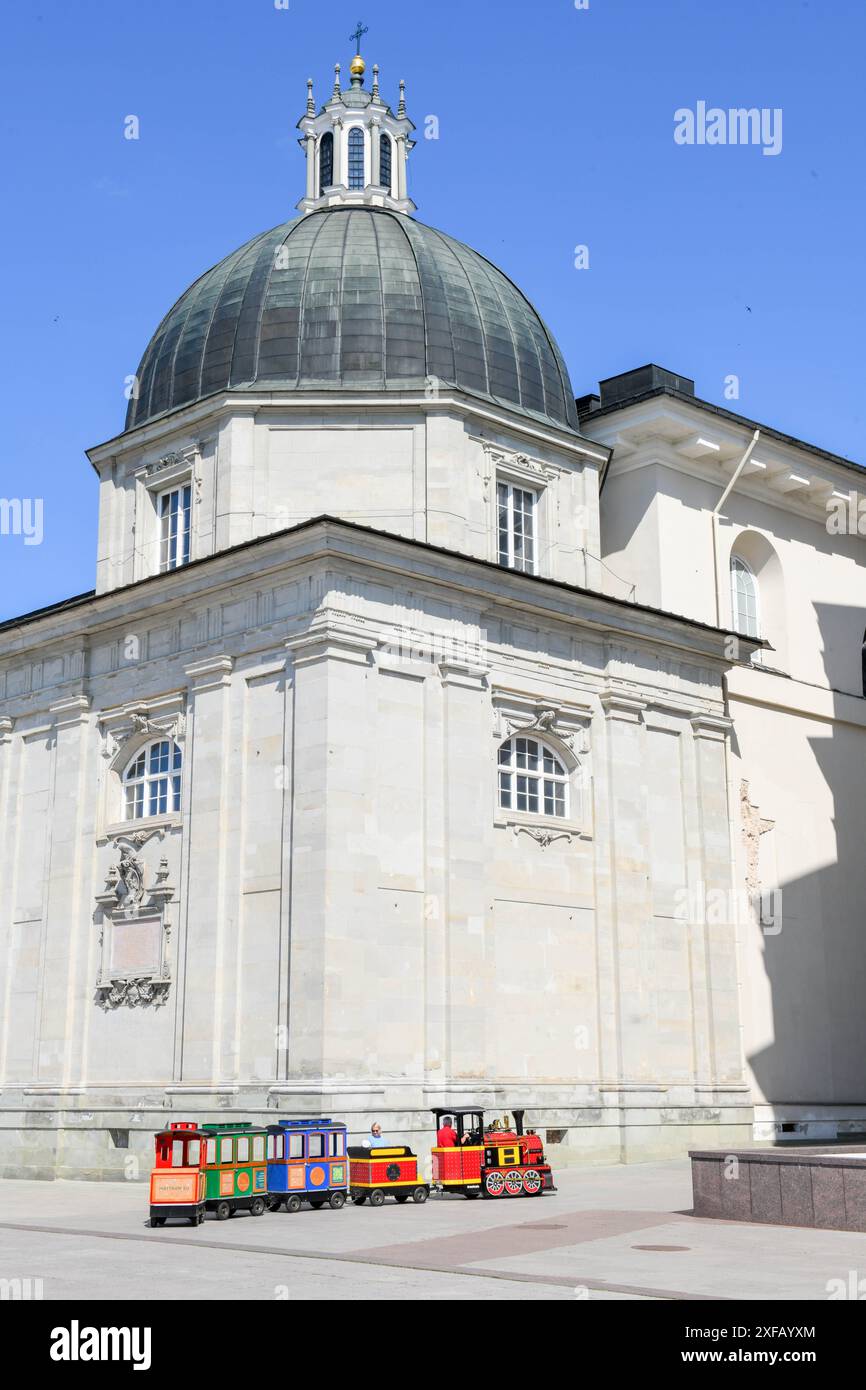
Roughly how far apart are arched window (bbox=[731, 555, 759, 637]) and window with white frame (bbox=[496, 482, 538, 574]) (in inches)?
259

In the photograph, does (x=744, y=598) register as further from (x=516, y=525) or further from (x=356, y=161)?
(x=356, y=161)

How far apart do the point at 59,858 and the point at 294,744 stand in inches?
296

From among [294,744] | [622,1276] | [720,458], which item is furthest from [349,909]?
[720,458]

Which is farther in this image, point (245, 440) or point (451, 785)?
point (245, 440)

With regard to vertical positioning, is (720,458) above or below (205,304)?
below

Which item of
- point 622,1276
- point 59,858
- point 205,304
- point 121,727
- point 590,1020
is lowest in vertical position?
point 622,1276

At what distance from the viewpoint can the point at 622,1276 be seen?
1427cm

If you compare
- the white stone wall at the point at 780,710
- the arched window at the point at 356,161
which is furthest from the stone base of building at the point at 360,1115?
the arched window at the point at 356,161

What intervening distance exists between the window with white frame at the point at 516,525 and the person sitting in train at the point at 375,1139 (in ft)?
41.9

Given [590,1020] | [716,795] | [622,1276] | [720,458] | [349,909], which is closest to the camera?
[622,1276]

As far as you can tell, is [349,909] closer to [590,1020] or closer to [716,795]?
[590,1020]
